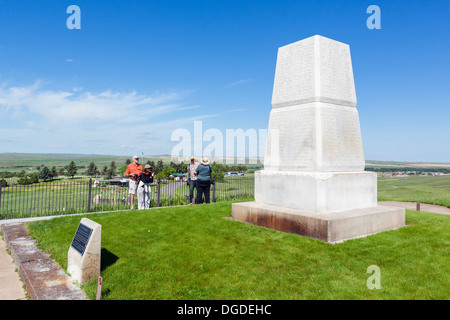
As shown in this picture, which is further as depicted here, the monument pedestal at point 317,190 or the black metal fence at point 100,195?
the black metal fence at point 100,195

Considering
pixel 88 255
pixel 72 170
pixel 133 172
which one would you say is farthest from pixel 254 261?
pixel 72 170

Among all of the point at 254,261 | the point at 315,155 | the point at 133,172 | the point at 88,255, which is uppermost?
the point at 315,155

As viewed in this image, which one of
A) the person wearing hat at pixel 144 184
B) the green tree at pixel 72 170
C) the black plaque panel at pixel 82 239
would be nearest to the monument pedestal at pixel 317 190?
the black plaque panel at pixel 82 239

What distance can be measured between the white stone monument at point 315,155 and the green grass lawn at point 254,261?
425 millimetres

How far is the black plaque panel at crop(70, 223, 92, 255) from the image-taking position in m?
4.64

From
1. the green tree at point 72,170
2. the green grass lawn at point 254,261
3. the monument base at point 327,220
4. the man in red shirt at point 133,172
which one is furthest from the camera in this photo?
the green tree at point 72,170

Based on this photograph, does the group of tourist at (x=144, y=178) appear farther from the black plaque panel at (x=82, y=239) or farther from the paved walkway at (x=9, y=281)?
the black plaque panel at (x=82, y=239)

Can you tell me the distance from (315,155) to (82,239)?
207 inches

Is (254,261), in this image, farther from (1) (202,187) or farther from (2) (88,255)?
(1) (202,187)

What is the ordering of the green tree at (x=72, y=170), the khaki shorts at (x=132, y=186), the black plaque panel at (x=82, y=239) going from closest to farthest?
the black plaque panel at (x=82, y=239)
the khaki shorts at (x=132, y=186)
the green tree at (x=72, y=170)

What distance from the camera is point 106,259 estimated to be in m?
5.54

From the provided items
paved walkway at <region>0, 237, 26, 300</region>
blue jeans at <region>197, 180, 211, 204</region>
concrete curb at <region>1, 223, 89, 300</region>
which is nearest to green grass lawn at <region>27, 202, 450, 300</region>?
concrete curb at <region>1, 223, 89, 300</region>

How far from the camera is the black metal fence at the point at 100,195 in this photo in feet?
38.5

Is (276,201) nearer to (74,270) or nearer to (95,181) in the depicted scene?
(74,270)
